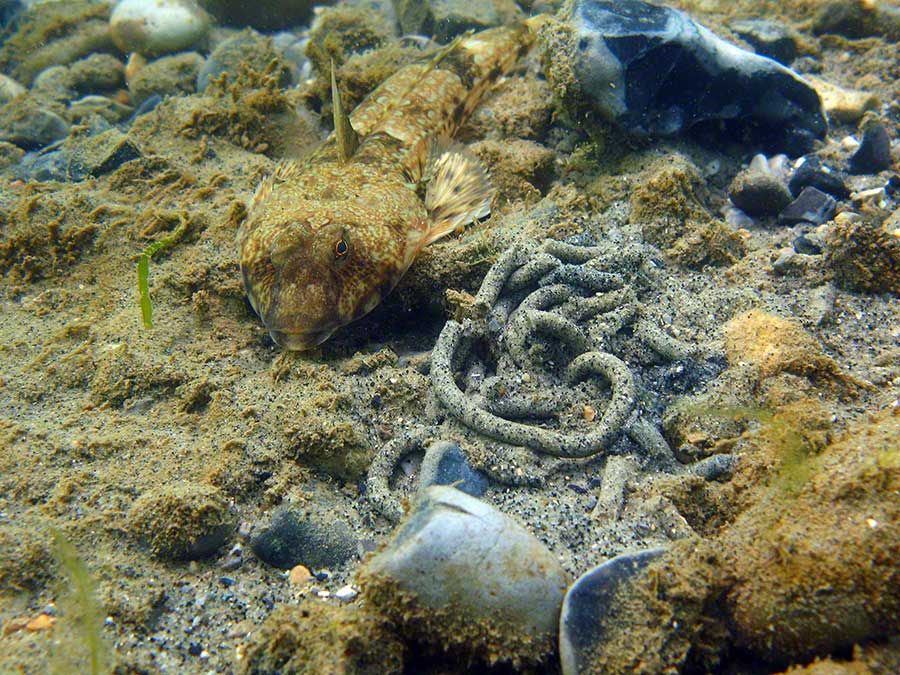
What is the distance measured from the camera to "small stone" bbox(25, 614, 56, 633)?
2168 millimetres

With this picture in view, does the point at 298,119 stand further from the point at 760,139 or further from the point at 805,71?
the point at 805,71

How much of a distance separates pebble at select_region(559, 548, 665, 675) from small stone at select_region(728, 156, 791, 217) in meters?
3.24

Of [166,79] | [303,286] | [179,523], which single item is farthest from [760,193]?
[166,79]

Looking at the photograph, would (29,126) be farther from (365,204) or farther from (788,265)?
(788,265)

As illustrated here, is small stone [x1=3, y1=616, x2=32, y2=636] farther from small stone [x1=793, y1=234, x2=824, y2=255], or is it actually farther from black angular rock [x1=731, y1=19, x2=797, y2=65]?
black angular rock [x1=731, y1=19, x2=797, y2=65]

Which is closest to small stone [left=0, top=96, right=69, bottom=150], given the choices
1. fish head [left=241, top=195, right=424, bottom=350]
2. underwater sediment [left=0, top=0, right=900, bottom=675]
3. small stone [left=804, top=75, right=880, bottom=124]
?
underwater sediment [left=0, top=0, right=900, bottom=675]

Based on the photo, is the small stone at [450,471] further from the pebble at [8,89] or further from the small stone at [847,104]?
the pebble at [8,89]

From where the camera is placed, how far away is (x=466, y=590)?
1868mm

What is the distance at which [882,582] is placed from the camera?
166 centimetres

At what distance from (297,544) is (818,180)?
450cm

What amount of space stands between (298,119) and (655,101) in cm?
344

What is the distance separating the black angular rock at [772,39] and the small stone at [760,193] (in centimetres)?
234

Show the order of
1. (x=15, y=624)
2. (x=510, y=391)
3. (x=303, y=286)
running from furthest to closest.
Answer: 1. (x=303, y=286)
2. (x=510, y=391)
3. (x=15, y=624)

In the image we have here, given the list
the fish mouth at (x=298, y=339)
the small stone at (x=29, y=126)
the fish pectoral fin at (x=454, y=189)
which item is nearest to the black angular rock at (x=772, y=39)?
the fish pectoral fin at (x=454, y=189)
